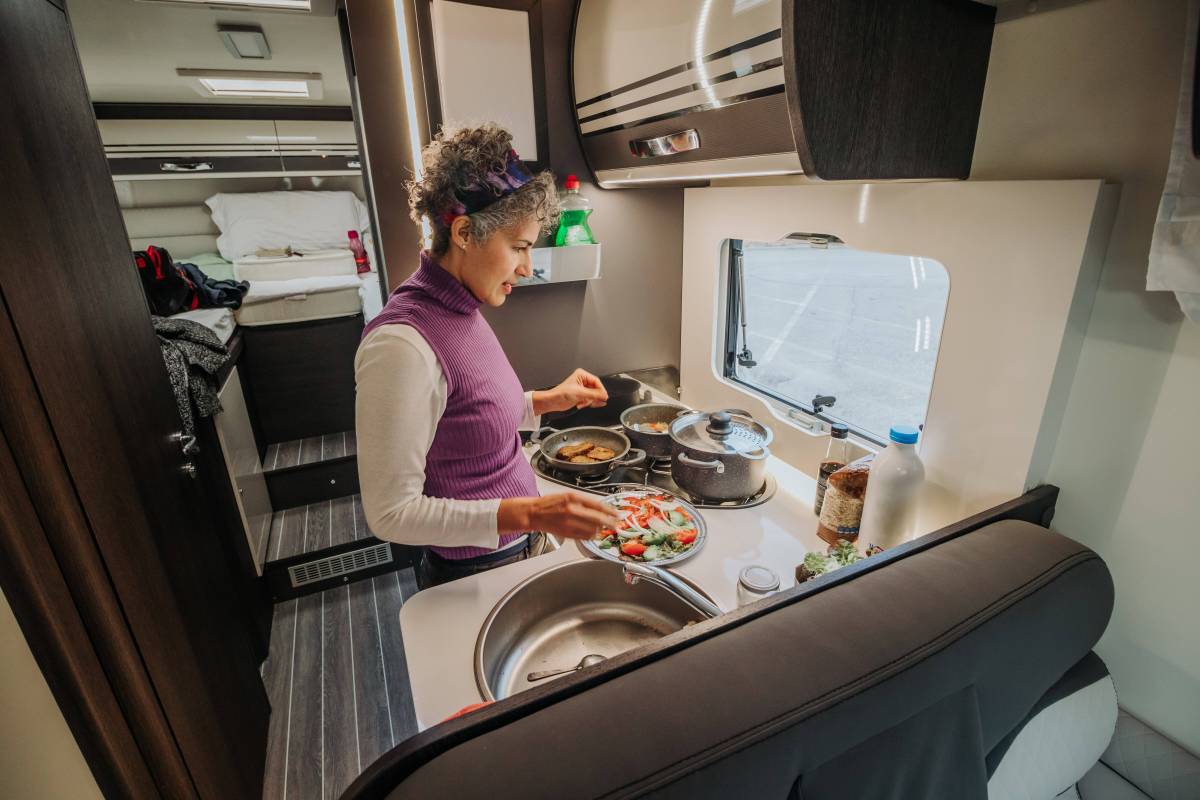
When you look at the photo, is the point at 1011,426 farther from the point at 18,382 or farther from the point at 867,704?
the point at 18,382

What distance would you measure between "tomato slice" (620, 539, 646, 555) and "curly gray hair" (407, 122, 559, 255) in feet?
2.62

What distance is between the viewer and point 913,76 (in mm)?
974

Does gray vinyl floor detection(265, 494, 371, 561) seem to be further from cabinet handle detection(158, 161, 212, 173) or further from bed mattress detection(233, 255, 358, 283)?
cabinet handle detection(158, 161, 212, 173)

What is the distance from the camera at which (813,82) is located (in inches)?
34.7

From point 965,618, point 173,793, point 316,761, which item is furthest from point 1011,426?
point 316,761

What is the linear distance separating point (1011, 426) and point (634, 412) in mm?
1167

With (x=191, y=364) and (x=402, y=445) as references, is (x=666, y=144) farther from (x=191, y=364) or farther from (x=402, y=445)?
(x=191, y=364)

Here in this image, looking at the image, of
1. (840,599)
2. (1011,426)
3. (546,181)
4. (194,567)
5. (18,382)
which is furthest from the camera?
(194,567)

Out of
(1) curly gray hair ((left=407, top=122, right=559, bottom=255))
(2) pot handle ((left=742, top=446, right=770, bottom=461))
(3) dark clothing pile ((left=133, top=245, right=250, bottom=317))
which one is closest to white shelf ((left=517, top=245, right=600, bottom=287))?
(1) curly gray hair ((left=407, top=122, right=559, bottom=255))

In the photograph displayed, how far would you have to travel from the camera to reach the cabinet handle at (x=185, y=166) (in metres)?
4.50

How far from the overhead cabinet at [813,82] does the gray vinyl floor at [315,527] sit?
2.64m

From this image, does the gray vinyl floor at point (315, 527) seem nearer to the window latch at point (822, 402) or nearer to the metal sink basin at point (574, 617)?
the metal sink basin at point (574, 617)

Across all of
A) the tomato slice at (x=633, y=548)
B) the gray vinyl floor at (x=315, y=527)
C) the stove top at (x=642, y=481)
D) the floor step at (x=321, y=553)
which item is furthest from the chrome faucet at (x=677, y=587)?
the gray vinyl floor at (x=315, y=527)

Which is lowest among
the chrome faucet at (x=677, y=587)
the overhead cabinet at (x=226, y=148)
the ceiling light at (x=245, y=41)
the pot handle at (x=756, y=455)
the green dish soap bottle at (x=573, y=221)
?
the chrome faucet at (x=677, y=587)
